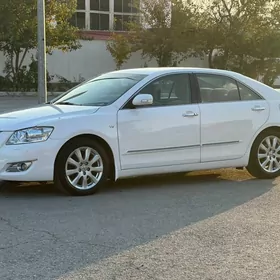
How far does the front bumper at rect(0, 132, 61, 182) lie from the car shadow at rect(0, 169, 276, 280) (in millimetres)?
307

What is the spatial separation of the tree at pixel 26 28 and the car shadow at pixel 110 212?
21264mm

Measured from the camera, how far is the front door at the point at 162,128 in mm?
6840

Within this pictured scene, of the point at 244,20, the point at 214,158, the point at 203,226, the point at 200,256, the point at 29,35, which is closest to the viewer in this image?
the point at 200,256

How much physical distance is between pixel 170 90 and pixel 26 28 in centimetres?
2206

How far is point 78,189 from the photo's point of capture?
6625mm

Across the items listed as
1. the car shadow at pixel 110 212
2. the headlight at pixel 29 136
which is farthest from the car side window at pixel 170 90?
the headlight at pixel 29 136

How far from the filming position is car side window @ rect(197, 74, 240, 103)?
7531mm

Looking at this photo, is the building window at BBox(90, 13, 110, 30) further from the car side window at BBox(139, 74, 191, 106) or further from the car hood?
the car hood

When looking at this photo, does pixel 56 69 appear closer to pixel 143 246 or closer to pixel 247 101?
pixel 247 101

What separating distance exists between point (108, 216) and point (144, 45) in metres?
29.6

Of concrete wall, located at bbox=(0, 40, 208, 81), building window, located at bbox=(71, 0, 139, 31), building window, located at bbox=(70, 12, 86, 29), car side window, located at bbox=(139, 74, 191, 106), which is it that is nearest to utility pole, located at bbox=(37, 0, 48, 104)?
car side window, located at bbox=(139, 74, 191, 106)

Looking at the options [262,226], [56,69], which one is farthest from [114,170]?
[56,69]

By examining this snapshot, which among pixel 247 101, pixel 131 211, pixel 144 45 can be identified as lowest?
pixel 131 211

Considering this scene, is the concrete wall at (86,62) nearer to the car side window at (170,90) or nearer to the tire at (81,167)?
the car side window at (170,90)
